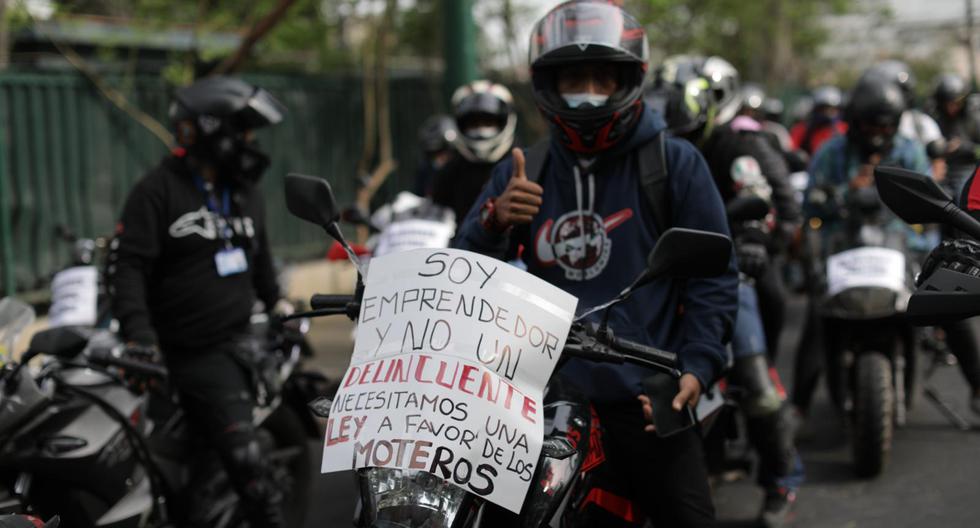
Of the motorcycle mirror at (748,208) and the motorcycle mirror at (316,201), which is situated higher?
the motorcycle mirror at (316,201)

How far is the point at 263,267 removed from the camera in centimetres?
559

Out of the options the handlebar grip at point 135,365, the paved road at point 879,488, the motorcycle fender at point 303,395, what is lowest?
the paved road at point 879,488

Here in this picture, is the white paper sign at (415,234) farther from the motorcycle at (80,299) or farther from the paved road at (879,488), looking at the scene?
the motorcycle at (80,299)

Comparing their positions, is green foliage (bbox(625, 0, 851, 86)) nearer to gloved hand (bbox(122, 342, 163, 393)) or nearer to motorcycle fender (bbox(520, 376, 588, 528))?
gloved hand (bbox(122, 342, 163, 393))

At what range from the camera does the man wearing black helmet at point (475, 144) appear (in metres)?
7.41

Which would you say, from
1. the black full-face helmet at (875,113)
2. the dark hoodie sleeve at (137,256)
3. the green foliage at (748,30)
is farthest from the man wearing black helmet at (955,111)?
the dark hoodie sleeve at (137,256)

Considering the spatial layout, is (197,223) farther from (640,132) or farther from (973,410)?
(973,410)

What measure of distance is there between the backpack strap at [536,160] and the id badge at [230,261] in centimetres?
180

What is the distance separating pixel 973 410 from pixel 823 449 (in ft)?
2.98

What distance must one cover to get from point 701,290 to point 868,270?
10.7ft

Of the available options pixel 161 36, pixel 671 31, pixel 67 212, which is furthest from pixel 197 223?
pixel 671 31

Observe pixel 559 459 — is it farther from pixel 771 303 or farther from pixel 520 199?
pixel 771 303

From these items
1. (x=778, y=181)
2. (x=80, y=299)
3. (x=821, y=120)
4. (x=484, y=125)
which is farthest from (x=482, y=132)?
(x=821, y=120)

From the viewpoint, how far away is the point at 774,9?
2552 cm
